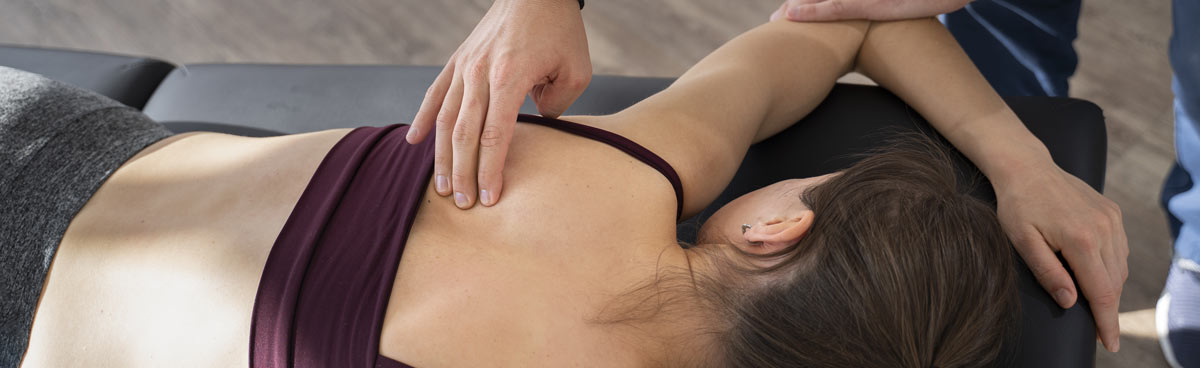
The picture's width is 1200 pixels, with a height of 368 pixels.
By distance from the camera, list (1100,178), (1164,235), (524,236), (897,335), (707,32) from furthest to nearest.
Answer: (707,32) < (1164,235) < (1100,178) < (524,236) < (897,335)

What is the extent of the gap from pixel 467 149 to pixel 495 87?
0.09 m

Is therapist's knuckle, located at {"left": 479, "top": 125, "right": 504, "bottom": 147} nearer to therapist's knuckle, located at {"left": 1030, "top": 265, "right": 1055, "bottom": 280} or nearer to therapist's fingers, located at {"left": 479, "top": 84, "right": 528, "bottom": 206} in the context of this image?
therapist's fingers, located at {"left": 479, "top": 84, "right": 528, "bottom": 206}

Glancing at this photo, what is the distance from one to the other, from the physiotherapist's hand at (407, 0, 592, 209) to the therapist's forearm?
0.53 metres

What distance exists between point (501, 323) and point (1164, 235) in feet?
5.70

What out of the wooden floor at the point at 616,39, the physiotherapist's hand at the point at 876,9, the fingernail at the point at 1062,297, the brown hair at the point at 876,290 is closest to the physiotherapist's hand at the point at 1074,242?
the fingernail at the point at 1062,297

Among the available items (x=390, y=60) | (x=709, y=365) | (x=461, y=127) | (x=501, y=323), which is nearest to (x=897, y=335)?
(x=709, y=365)

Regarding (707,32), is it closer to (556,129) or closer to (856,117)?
(856,117)

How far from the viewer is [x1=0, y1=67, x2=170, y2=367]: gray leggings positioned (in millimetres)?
969

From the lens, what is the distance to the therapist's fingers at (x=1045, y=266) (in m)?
0.96

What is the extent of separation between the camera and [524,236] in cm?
85

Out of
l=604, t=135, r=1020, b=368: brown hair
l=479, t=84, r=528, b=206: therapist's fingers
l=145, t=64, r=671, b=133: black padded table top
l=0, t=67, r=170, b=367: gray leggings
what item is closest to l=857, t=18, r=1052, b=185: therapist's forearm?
l=604, t=135, r=1020, b=368: brown hair

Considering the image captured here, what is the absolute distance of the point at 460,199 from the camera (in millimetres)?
883

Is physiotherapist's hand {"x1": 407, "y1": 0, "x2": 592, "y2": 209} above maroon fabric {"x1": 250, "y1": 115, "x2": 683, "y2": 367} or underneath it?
above

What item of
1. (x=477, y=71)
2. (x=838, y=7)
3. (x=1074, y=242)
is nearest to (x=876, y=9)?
(x=838, y=7)
